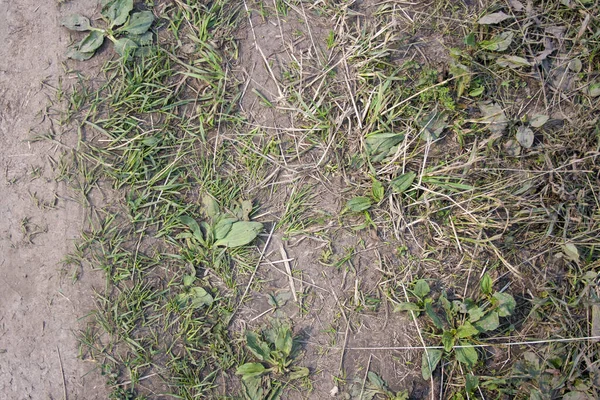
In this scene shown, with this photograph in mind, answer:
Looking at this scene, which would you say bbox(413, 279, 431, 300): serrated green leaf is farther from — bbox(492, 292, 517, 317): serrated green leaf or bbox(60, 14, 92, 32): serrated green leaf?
bbox(60, 14, 92, 32): serrated green leaf

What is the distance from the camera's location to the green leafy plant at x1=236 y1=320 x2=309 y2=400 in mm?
2531

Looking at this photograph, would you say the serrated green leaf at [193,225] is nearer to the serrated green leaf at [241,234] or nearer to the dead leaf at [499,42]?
the serrated green leaf at [241,234]

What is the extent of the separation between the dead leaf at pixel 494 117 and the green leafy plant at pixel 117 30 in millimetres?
1898

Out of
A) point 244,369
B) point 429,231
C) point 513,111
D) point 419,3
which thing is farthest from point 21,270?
point 513,111

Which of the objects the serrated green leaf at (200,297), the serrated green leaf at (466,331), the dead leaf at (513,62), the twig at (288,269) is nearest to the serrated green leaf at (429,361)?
the serrated green leaf at (466,331)

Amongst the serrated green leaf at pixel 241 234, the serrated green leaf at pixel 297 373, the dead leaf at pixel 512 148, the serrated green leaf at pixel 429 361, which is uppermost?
the dead leaf at pixel 512 148

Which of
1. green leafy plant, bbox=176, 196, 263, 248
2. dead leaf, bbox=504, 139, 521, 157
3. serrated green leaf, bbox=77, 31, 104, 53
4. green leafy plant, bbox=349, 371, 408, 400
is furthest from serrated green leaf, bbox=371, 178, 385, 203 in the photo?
serrated green leaf, bbox=77, 31, 104, 53

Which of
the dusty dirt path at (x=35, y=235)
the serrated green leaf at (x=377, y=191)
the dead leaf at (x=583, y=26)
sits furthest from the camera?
the dead leaf at (x=583, y=26)

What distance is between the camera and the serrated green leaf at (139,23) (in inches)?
101

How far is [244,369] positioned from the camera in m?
2.53

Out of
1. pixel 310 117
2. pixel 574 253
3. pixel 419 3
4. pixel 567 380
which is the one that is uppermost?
pixel 419 3

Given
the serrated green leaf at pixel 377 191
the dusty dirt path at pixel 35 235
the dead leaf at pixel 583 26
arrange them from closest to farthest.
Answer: the dusty dirt path at pixel 35 235 < the serrated green leaf at pixel 377 191 < the dead leaf at pixel 583 26

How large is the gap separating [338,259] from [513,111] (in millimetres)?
1309

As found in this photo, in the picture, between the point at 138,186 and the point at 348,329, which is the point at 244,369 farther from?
the point at 138,186
